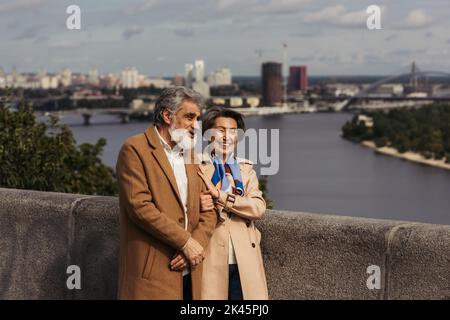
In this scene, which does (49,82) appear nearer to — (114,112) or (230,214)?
(114,112)

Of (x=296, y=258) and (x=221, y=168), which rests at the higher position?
(x=221, y=168)

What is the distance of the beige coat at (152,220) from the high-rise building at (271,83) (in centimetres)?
6682

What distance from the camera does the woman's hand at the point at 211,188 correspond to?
260 centimetres

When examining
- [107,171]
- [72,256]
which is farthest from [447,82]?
[72,256]

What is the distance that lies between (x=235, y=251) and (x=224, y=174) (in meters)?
0.24

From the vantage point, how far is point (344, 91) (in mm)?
104750

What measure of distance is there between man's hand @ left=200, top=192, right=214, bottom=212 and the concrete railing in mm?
465

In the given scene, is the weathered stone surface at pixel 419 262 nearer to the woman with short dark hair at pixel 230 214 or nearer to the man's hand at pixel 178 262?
the woman with short dark hair at pixel 230 214

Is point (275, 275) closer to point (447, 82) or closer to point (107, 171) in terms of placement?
point (107, 171)

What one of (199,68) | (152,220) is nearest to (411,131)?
(199,68)

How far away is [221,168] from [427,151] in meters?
58.2

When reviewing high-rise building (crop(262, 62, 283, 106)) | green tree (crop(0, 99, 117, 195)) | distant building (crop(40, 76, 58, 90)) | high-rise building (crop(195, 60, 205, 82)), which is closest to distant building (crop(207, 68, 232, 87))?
Result: high-rise building (crop(262, 62, 283, 106))

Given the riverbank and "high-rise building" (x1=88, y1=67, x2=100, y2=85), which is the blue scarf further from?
"high-rise building" (x1=88, y1=67, x2=100, y2=85)

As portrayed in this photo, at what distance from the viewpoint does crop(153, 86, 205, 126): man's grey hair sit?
2520 mm
